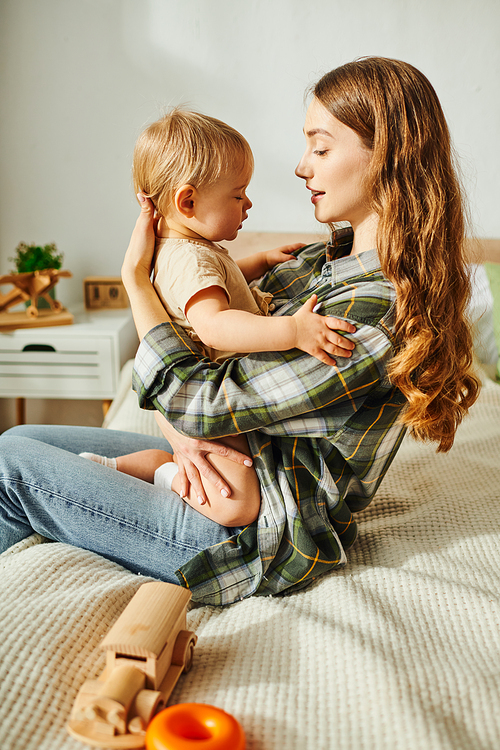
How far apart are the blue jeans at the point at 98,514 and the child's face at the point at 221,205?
48cm

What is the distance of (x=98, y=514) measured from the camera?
3.13ft

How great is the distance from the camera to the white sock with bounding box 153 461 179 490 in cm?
108

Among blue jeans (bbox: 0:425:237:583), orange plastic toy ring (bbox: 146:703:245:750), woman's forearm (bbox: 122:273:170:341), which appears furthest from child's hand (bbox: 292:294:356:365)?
orange plastic toy ring (bbox: 146:703:245:750)

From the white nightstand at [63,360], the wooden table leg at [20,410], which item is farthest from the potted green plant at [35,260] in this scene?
the wooden table leg at [20,410]

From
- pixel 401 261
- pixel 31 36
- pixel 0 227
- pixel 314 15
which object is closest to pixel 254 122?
pixel 314 15

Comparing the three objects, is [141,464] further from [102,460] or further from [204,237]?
[204,237]

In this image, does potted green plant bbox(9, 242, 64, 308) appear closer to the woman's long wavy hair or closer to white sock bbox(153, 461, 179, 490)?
white sock bbox(153, 461, 179, 490)

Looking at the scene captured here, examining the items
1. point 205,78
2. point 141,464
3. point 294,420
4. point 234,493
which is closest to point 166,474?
point 141,464

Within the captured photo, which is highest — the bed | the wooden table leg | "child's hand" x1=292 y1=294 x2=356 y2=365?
"child's hand" x1=292 y1=294 x2=356 y2=365

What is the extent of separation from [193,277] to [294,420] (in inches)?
11.2

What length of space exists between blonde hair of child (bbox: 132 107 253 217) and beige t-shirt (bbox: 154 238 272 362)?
9cm

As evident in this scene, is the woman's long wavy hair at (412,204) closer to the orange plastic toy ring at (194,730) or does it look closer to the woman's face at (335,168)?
the woman's face at (335,168)

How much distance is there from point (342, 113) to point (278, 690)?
849 millimetres

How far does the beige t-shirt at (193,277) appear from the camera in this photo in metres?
0.92
